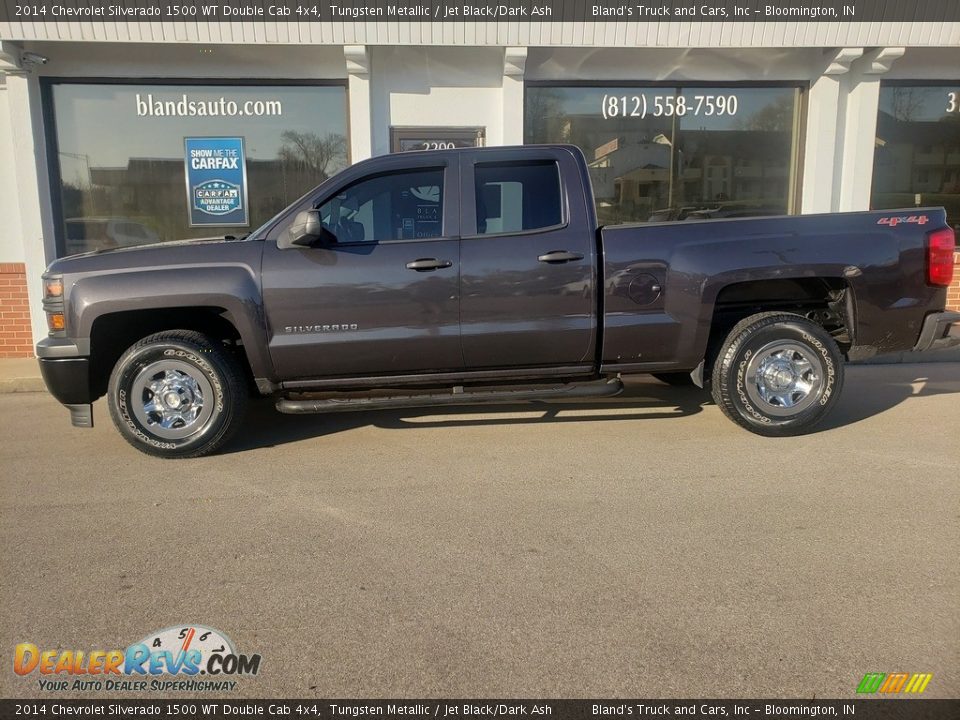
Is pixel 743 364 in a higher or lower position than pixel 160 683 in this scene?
higher

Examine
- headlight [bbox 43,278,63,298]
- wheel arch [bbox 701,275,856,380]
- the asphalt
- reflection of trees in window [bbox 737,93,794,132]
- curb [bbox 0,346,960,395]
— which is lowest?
the asphalt

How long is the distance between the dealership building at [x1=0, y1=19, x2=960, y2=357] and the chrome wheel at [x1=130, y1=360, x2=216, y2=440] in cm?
502

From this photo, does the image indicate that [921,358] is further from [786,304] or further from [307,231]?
[307,231]

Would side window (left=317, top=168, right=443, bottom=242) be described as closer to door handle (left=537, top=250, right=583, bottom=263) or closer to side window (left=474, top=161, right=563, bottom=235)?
side window (left=474, top=161, right=563, bottom=235)

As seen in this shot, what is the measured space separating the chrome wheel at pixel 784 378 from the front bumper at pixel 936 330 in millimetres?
782

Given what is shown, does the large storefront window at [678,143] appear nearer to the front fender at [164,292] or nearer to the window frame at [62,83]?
the window frame at [62,83]

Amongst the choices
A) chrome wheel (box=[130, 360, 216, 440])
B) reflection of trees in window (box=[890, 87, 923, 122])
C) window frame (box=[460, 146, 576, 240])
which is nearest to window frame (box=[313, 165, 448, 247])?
window frame (box=[460, 146, 576, 240])

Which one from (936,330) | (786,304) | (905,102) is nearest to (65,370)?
(786,304)

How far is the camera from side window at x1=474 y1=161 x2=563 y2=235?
4781mm

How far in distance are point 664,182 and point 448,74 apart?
10.8 feet

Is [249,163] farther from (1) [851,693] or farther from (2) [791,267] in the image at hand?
(1) [851,693]

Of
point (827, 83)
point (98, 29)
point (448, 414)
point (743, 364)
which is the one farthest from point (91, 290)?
point (827, 83)

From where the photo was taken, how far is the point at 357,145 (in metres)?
8.77

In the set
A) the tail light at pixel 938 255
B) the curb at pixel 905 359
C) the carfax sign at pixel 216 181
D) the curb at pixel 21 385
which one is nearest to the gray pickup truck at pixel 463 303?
the tail light at pixel 938 255
